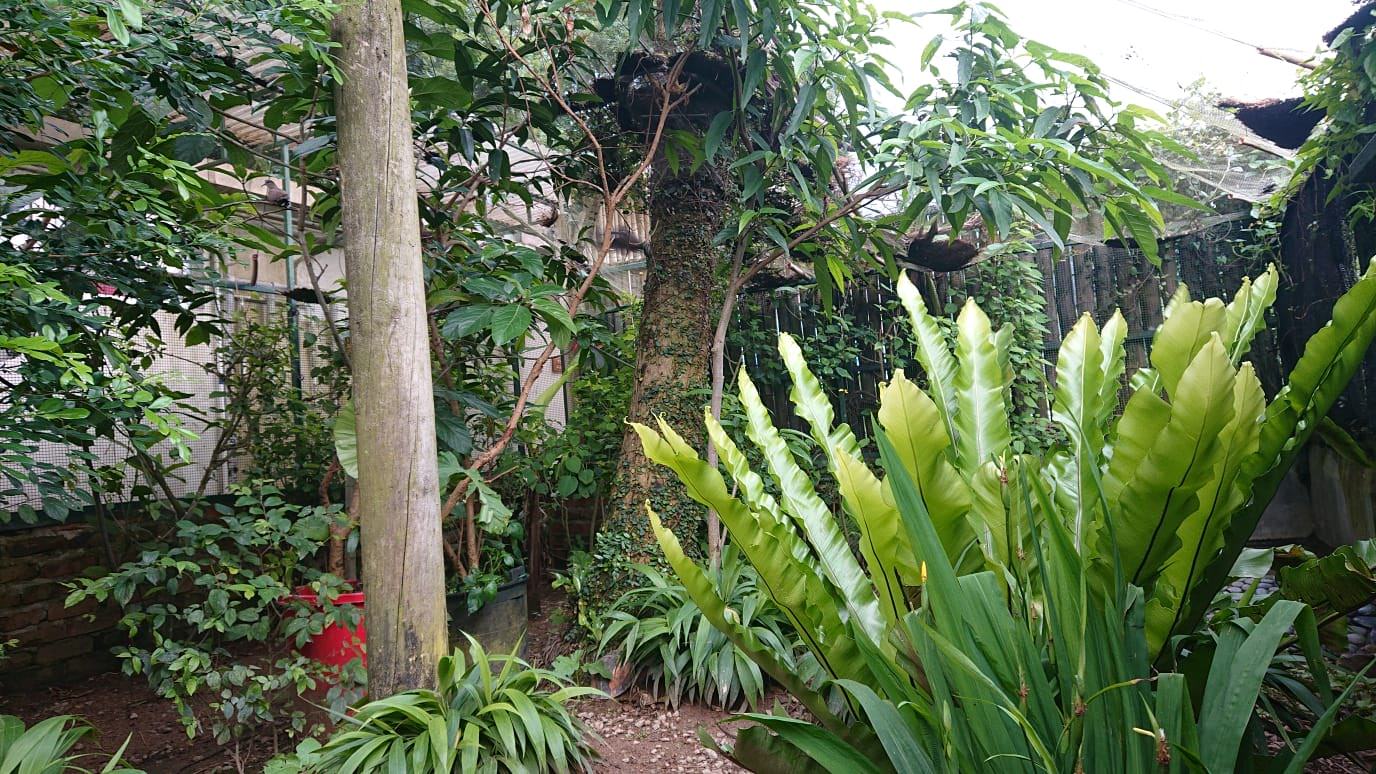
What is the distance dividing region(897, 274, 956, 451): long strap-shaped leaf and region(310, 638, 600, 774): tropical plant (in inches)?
49.9

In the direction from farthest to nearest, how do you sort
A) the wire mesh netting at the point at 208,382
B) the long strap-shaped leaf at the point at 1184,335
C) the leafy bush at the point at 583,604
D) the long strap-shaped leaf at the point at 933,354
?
the wire mesh netting at the point at 208,382 < the leafy bush at the point at 583,604 < the long strap-shaped leaf at the point at 933,354 < the long strap-shaped leaf at the point at 1184,335

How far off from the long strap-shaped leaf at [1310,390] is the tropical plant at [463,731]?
5.14ft

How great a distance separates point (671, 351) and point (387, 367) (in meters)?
1.66

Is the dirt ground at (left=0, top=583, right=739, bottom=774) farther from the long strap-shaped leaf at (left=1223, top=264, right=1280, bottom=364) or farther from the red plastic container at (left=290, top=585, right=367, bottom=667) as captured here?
the long strap-shaped leaf at (left=1223, top=264, right=1280, bottom=364)

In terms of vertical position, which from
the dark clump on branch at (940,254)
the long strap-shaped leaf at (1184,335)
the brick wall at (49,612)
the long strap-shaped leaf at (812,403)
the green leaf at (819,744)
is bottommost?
the brick wall at (49,612)

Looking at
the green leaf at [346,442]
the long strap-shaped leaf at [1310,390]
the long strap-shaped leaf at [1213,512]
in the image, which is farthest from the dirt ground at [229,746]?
the long strap-shaped leaf at [1310,390]

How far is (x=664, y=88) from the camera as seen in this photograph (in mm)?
3053

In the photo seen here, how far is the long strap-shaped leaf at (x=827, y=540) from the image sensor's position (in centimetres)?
137

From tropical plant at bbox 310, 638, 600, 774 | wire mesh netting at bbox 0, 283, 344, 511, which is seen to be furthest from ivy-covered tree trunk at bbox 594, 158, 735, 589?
wire mesh netting at bbox 0, 283, 344, 511

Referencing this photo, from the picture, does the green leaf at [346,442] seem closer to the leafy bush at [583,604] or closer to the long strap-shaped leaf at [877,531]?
the leafy bush at [583,604]

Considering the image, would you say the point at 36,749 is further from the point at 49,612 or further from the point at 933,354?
the point at 933,354

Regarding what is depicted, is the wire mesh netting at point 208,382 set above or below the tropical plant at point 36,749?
above

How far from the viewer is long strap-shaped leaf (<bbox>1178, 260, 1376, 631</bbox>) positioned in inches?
40.2

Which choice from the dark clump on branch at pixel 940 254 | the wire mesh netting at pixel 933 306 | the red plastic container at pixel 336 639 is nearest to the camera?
the red plastic container at pixel 336 639
